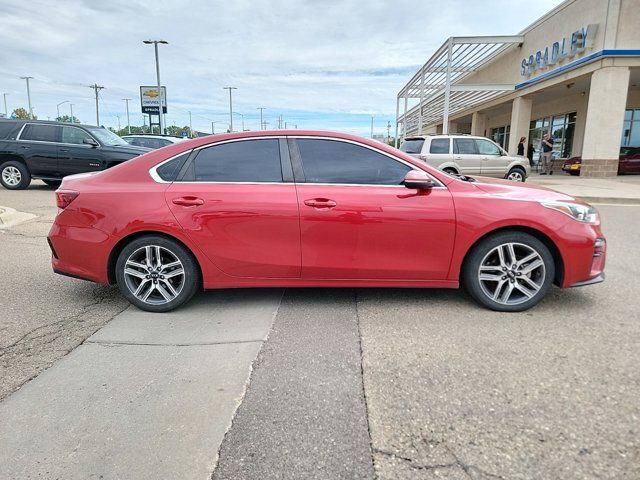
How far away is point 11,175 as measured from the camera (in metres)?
12.1

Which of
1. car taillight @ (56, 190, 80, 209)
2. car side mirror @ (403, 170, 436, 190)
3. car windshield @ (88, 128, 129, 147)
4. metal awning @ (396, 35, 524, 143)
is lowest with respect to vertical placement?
car taillight @ (56, 190, 80, 209)

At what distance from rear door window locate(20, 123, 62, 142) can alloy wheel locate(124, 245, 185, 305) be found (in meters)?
9.83

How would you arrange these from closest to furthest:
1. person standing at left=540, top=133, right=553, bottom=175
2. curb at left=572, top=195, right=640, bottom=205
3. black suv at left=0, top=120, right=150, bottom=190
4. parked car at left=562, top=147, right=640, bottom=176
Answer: black suv at left=0, top=120, right=150, bottom=190
curb at left=572, top=195, right=640, bottom=205
parked car at left=562, top=147, right=640, bottom=176
person standing at left=540, top=133, right=553, bottom=175

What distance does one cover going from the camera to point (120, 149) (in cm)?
1166

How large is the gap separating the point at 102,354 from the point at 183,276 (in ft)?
3.17

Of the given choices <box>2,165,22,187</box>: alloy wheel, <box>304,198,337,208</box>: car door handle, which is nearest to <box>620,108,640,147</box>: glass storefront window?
<box>304,198,337,208</box>: car door handle

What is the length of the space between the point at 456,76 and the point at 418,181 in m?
29.5

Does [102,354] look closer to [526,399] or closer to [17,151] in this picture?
[526,399]

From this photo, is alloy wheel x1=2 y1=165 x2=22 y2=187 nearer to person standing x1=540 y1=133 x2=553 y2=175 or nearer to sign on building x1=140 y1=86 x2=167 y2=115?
person standing x1=540 y1=133 x2=553 y2=175

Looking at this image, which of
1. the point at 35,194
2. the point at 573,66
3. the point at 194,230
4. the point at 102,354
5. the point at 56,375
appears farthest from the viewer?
the point at 573,66

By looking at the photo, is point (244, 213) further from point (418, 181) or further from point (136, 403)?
point (136, 403)

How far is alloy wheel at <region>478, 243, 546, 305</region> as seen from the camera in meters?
3.87

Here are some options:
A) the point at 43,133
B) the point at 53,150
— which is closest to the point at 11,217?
the point at 53,150

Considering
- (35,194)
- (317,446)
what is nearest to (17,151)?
(35,194)
